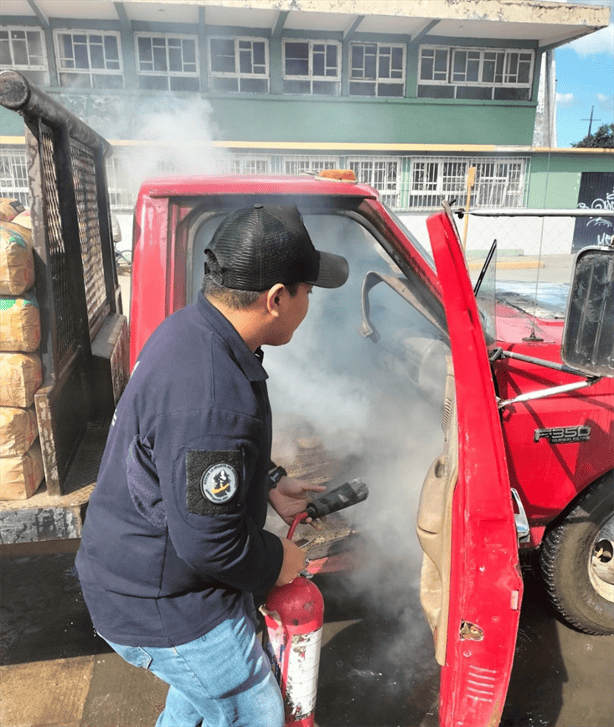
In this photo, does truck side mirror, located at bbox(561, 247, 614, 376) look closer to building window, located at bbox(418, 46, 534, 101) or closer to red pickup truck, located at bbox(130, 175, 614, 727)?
red pickup truck, located at bbox(130, 175, 614, 727)

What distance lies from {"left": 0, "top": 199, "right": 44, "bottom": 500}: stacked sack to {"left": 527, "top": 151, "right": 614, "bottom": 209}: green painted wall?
18.5m

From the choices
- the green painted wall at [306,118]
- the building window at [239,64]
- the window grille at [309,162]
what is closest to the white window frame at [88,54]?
the green painted wall at [306,118]

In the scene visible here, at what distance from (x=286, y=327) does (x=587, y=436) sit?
4.84 ft

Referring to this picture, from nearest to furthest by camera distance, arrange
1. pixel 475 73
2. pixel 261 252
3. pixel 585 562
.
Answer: pixel 261 252 → pixel 585 562 → pixel 475 73

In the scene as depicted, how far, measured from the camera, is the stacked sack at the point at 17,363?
182 cm

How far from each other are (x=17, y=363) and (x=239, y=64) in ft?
56.3

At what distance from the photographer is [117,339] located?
9.97 feet

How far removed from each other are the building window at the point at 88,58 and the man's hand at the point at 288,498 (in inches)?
685

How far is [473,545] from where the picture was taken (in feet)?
4.66

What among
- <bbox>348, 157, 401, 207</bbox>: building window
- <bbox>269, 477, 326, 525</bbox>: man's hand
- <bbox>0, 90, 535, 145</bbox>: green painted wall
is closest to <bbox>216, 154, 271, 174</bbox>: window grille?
<bbox>0, 90, 535, 145</bbox>: green painted wall

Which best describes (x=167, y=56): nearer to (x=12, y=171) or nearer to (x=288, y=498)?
(x=12, y=171)

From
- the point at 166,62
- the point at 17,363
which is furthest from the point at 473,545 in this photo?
the point at 166,62

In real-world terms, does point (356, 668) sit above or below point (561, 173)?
below

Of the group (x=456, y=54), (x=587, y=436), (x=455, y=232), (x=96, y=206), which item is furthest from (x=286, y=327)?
(x=456, y=54)
